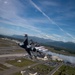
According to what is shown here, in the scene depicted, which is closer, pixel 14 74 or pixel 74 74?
pixel 14 74

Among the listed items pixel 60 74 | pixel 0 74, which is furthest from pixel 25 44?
pixel 60 74

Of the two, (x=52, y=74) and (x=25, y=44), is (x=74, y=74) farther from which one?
(x=25, y=44)

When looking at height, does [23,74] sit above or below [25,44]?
below

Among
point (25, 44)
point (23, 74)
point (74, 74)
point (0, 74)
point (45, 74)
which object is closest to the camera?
point (25, 44)

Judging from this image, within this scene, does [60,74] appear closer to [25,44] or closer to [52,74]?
[52,74]

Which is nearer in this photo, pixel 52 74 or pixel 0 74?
pixel 0 74

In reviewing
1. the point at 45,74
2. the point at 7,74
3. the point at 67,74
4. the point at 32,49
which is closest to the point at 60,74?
the point at 67,74

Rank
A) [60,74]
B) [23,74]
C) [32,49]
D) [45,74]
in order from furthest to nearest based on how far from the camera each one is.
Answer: [60,74]
[45,74]
[23,74]
[32,49]

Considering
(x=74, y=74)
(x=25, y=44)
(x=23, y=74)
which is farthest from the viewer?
(x=74, y=74)

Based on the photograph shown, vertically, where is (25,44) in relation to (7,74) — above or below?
above
